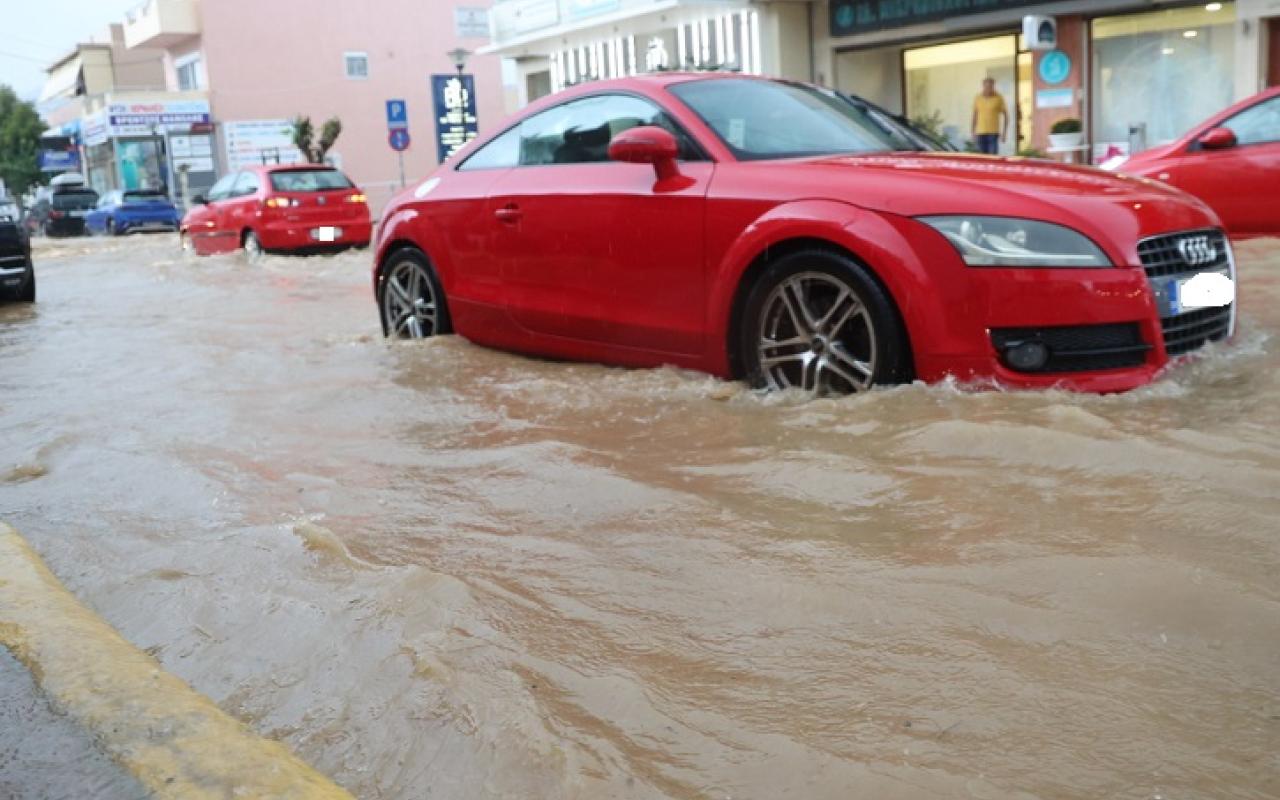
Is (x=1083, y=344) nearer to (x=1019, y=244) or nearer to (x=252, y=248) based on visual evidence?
(x=1019, y=244)

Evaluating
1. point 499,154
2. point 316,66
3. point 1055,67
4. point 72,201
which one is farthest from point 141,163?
point 499,154

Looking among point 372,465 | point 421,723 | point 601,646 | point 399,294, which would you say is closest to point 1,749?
point 421,723

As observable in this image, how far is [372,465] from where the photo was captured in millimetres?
4605

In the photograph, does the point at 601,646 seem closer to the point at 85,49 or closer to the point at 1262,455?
the point at 1262,455

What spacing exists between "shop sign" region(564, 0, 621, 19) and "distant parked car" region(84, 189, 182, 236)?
523 inches

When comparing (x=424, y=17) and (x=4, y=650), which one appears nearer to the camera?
(x=4, y=650)

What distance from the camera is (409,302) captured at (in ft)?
22.8

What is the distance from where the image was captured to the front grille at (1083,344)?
433 centimetres

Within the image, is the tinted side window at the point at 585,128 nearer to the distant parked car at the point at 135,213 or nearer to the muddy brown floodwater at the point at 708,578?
the muddy brown floodwater at the point at 708,578

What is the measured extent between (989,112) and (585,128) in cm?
1238

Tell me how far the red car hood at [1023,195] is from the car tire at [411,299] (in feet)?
7.95

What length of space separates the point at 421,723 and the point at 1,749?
806 millimetres

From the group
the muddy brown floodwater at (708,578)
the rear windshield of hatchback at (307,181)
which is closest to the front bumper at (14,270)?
the rear windshield of hatchback at (307,181)

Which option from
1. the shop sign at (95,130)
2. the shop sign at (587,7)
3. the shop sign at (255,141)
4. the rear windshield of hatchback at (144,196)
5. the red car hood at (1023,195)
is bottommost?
the red car hood at (1023,195)
